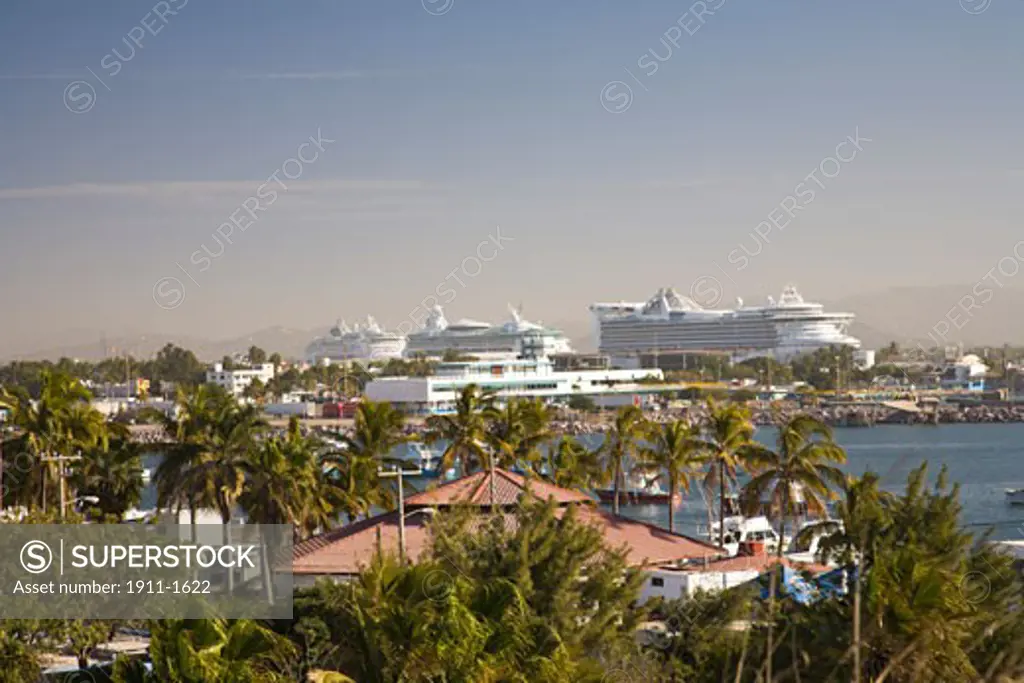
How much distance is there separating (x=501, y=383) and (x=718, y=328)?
51.7 meters

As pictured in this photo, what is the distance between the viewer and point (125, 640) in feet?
67.1

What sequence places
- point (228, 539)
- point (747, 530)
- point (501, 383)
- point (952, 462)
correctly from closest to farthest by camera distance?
point (228, 539) < point (747, 530) < point (952, 462) < point (501, 383)

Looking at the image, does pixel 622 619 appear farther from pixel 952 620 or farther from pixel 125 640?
pixel 125 640

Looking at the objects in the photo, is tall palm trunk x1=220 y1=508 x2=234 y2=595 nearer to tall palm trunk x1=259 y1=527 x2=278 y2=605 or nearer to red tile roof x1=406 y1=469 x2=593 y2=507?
tall palm trunk x1=259 y1=527 x2=278 y2=605

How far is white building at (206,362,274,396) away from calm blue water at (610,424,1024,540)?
51020mm

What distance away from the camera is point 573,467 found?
100.0 ft

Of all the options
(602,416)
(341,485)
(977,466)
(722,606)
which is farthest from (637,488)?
(602,416)

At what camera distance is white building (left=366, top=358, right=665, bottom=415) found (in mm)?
115750

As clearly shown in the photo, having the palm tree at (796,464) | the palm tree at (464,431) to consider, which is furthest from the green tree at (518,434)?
the palm tree at (796,464)

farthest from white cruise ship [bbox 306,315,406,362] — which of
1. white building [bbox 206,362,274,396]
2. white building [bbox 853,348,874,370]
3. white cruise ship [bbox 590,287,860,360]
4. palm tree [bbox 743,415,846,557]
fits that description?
palm tree [bbox 743,415,846,557]

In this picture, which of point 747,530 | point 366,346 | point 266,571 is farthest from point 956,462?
point 366,346

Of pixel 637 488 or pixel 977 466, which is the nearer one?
pixel 637 488

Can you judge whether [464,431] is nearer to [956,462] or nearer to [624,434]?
Answer: [624,434]

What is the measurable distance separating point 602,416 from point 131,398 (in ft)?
129
